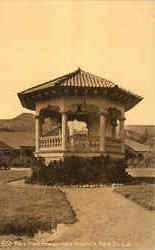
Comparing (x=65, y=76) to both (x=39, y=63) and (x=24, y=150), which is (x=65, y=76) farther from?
(x=24, y=150)

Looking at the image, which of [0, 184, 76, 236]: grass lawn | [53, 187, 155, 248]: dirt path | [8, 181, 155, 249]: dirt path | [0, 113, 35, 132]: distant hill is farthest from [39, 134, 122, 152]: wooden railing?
[0, 113, 35, 132]: distant hill

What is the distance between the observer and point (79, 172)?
12172mm

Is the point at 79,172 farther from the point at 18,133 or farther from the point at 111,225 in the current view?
the point at 18,133

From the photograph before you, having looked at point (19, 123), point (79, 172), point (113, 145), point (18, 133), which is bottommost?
point (79, 172)

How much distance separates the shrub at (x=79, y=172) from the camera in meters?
12.0

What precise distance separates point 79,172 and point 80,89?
3921 mm

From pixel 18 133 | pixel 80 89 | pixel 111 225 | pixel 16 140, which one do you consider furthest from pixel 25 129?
pixel 111 225

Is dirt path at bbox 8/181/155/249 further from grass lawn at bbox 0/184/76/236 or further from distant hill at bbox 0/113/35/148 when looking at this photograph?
distant hill at bbox 0/113/35/148

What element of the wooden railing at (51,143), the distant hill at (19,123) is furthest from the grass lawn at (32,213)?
the distant hill at (19,123)

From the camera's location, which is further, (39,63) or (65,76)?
(65,76)

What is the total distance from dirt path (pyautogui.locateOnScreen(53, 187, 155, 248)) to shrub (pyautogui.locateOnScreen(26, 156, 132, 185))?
4.00m

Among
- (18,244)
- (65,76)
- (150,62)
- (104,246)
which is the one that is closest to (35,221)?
(18,244)

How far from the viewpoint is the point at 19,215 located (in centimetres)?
606

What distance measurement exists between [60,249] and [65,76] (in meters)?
10.6
